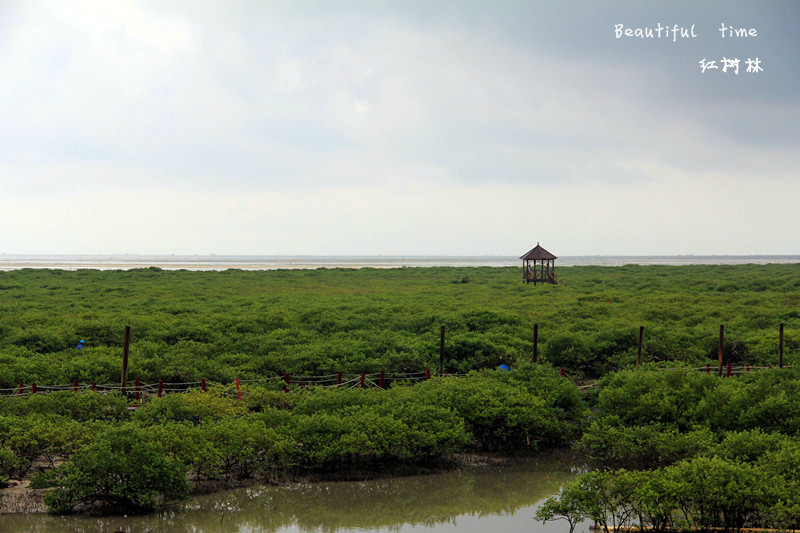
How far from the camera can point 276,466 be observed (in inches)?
649

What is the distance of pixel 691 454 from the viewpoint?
14.7m

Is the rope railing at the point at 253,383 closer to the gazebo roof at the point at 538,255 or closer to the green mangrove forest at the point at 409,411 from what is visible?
the green mangrove forest at the point at 409,411

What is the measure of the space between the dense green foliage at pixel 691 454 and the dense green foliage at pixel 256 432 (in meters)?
1.95

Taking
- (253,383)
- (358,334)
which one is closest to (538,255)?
(358,334)

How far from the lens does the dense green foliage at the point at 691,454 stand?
38.1ft

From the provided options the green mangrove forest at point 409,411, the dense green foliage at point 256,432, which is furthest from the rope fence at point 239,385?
the dense green foliage at point 256,432

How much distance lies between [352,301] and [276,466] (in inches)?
1166

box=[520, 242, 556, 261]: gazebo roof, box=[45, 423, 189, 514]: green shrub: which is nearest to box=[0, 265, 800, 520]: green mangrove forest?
box=[45, 423, 189, 514]: green shrub

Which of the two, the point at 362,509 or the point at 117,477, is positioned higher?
the point at 117,477

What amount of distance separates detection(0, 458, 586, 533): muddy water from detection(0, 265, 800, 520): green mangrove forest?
0.51 meters

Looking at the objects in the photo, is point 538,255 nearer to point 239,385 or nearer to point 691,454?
point 239,385

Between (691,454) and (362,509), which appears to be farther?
(691,454)

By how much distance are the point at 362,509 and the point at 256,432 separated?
2.91m

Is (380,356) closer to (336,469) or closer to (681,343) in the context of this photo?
(336,469)
